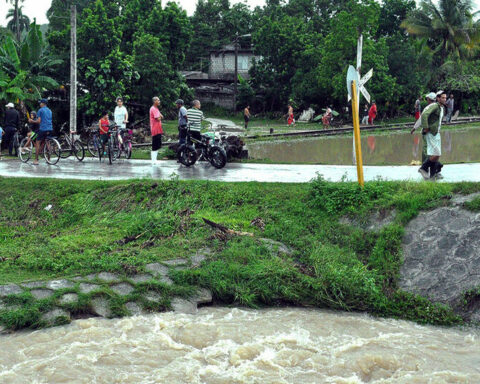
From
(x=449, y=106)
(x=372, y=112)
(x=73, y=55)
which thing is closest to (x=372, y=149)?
(x=73, y=55)

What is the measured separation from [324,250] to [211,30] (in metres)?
50.3

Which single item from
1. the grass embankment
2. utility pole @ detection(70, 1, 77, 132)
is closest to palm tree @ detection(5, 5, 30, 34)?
utility pole @ detection(70, 1, 77, 132)

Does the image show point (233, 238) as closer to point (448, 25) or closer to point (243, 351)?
point (243, 351)

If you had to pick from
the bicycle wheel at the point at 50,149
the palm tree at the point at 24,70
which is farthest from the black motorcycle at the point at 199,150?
the palm tree at the point at 24,70

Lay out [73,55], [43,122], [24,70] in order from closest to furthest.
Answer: [43,122]
[73,55]
[24,70]

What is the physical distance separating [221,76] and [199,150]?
3764cm

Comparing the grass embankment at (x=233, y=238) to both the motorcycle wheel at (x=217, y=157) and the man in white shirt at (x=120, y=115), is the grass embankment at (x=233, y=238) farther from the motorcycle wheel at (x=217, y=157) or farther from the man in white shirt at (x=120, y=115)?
the man in white shirt at (x=120, y=115)

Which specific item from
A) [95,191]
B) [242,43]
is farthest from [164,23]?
[95,191]

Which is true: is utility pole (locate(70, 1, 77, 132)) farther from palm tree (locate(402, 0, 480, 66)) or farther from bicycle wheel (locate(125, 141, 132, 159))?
palm tree (locate(402, 0, 480, 66))

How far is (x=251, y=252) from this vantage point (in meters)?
→ 8.81

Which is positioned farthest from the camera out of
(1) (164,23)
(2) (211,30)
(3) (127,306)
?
(2) (211,30)

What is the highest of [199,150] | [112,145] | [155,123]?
[155,123]

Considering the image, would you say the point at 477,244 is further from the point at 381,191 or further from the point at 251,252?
the point at 251,252

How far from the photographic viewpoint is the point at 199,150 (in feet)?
50.7
